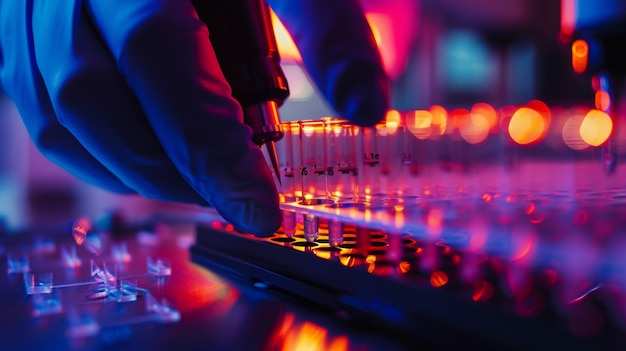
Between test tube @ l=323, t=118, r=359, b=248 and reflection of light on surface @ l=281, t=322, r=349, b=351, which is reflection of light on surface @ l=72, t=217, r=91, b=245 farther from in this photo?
reflection of light on surface @ l=281, t=322, r=349, b=351

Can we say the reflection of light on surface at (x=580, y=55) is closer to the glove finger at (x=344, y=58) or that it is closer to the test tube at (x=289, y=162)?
the glove finger at (x=344, y=58)

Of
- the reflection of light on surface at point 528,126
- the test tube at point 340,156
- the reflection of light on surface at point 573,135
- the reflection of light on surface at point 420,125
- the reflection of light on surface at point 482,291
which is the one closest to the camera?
the reflection of light on surface at point 482,291

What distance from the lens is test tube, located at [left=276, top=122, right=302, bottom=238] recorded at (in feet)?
2.64

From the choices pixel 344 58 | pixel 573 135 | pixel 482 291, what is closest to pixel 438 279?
pixel 482 291

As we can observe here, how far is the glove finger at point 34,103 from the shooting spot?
0.85 m

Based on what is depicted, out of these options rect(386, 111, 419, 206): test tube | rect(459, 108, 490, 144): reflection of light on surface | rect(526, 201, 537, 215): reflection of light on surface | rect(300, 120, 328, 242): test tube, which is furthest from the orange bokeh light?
rect(459, 108, 490, 144): reflection of light on surface

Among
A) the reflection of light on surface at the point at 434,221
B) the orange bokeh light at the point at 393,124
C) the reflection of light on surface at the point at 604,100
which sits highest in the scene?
→ the reflection of light on surface at the point at 604,100

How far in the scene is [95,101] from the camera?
0.67 meters

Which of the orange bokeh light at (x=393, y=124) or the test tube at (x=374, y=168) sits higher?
the orange bokeh light at (x=393, y=124)

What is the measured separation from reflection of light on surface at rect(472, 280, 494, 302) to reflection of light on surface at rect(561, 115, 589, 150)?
1.49 m

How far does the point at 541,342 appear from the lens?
12.9 inches

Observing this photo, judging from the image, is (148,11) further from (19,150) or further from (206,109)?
(19,150)

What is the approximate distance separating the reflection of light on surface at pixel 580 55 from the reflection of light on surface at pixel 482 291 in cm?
49

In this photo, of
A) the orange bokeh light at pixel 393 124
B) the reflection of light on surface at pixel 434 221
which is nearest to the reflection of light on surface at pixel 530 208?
the reflection of light on surface at pixel 434 221
